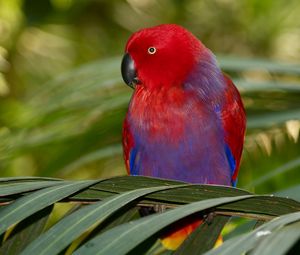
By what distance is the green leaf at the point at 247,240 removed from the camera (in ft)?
2.45

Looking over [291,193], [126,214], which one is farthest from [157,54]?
[126,214]

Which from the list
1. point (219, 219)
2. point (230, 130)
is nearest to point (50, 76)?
point (230, 130)

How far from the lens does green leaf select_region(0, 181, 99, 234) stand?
35.6 inches

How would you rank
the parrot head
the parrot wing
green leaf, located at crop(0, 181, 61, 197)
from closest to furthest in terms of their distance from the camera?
1. green leaf, located at crop(0, 181, 61, 197)
2. the parrot wing
3. the parrot head

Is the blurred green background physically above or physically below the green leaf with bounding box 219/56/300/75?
above

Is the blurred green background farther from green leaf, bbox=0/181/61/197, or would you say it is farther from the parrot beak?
green leaf, bbox=0/181/61/197

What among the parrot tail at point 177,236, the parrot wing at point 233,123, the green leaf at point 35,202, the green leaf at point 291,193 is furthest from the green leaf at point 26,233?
the parrot wing at point 233,123

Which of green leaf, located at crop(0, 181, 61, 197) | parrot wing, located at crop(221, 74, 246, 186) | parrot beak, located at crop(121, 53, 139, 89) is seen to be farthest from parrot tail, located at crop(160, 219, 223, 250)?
green leaf, located at crop(0, 181, 61, 197)

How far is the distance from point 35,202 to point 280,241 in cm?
32

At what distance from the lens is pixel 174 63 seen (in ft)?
6.78

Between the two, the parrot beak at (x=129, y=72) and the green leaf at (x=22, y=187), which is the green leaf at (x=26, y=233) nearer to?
the green leaf at (x=22, y=187)

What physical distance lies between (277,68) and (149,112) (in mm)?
344

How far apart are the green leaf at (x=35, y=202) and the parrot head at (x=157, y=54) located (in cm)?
111

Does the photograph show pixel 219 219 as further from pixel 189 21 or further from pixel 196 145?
pixel 189 21
